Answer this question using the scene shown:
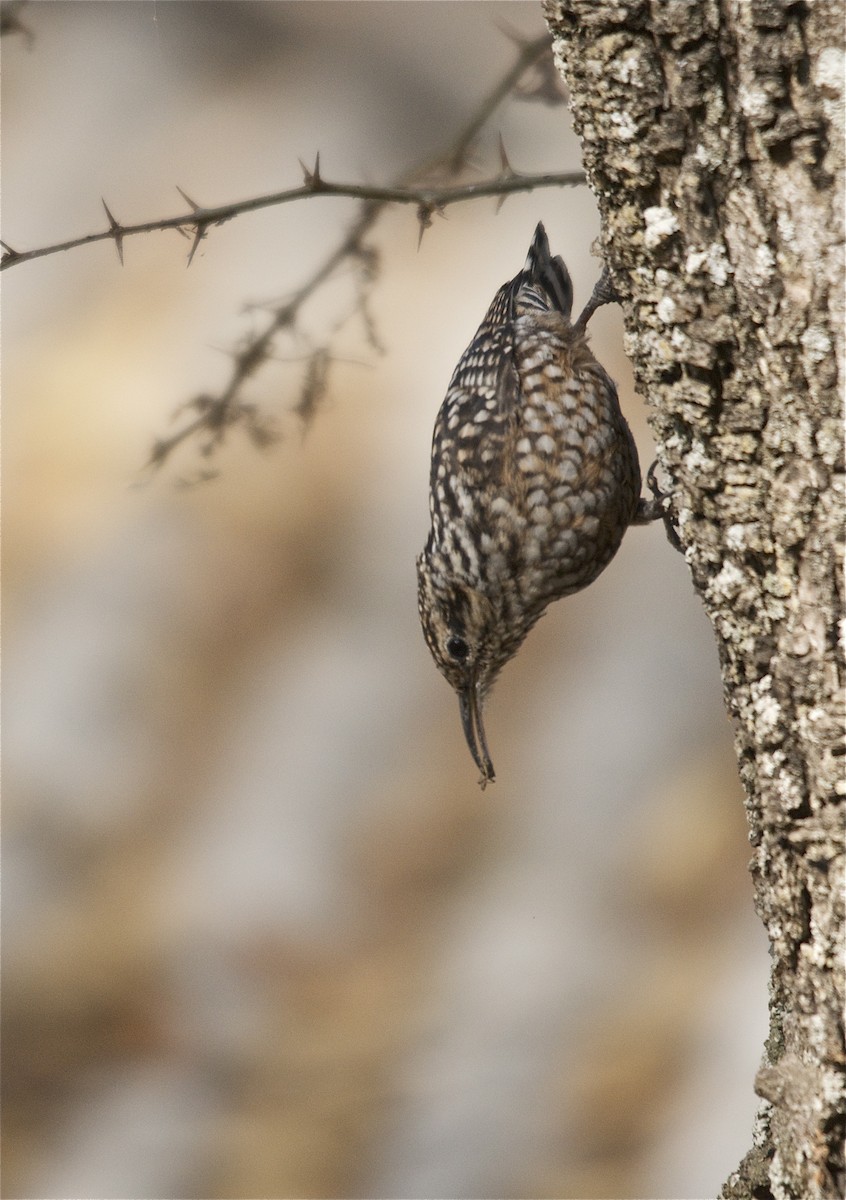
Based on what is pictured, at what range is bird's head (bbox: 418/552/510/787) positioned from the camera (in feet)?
11.2

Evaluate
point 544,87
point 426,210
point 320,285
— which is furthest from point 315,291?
point 544,87

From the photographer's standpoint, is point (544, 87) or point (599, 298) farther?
point (544, 87)

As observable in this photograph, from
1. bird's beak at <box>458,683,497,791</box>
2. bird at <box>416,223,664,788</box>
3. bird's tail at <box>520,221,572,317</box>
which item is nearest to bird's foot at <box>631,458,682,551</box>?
bird at <box>416,223,664,788</box>

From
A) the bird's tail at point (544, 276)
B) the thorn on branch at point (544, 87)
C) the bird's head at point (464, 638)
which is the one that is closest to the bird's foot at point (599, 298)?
the bird's tail at point (544, 276)

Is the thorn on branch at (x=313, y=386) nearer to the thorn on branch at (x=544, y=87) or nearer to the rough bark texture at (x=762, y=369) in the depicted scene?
the thorn on branch at (x=544, y=87)

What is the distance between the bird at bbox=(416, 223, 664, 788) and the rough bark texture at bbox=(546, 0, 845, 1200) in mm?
1038

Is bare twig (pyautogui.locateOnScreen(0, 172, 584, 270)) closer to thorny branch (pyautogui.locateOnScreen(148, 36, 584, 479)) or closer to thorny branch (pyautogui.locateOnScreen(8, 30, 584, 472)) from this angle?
thorny branch (pyautogui.locateOnScreen(8, 30, 584, 472))

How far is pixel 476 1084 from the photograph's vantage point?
4.72 metres

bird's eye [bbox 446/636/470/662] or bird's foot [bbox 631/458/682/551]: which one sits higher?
bird's foot [bbox 631/458/682/551]

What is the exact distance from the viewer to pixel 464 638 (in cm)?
344

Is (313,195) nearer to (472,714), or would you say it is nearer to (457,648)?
(457,648)

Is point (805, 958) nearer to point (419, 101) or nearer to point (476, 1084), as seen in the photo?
point (476, 1084)

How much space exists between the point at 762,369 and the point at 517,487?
138 centimetres

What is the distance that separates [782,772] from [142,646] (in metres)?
2.99
